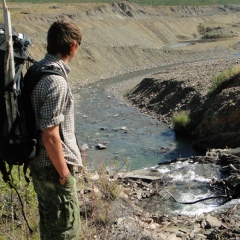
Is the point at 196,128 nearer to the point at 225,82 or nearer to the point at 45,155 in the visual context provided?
the point at 225,82

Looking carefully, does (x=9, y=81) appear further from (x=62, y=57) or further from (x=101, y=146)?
(x=101, y=146)

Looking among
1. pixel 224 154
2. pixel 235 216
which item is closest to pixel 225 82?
pixel 224 154

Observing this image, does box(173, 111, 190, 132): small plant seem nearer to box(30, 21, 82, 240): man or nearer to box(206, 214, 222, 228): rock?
box(206, 214, 222, 228): rock

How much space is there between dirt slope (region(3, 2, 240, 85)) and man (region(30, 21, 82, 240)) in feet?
107

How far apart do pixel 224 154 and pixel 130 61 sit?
3279 centimetres

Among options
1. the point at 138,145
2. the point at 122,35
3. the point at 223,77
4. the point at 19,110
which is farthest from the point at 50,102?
the point at 122,35

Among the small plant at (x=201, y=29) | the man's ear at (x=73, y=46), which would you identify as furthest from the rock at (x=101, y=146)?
the small plant at (x=201, y=29)

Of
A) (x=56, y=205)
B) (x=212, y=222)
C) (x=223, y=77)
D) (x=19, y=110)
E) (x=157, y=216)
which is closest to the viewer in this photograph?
(x=19, y=110)

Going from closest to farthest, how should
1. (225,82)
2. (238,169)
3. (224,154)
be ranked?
(238,169) → (224,154) → (225,82)

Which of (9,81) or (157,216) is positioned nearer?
(9,81)

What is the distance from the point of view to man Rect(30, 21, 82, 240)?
386 centimetres

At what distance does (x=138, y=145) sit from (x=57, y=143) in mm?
15006

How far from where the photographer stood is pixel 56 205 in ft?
13.7

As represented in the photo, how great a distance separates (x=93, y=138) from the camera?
19734 mm
